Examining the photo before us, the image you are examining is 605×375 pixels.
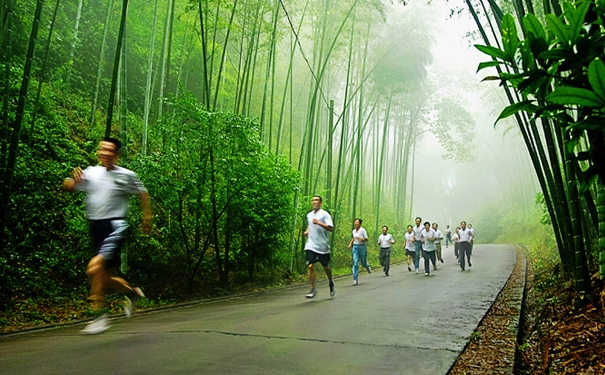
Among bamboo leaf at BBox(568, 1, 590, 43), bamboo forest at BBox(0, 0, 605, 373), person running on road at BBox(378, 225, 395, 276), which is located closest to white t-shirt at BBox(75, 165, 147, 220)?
bamboo forest at BBox(0, 0, 605, 373)

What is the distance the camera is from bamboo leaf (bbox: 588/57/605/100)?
127cm

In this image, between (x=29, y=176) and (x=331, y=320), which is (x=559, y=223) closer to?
(x=331, y=320)

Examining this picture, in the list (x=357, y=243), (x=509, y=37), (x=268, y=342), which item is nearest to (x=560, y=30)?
(x=509, y=37)

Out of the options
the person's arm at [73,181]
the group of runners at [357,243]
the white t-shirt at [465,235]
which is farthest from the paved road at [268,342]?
the white t-shirt at [465,235]

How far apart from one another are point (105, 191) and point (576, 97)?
3.40 meters

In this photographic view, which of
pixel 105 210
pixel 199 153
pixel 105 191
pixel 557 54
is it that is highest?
pixel 199 153

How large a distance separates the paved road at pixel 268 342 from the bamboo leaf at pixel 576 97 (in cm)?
184

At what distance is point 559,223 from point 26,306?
20.6 ft

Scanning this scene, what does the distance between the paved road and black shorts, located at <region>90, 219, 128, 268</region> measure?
0.65 meters

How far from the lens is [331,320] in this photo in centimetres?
446

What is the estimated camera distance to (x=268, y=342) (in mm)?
3393

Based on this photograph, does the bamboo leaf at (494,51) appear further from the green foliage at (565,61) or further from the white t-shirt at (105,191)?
the white t-shirt at (105,191)

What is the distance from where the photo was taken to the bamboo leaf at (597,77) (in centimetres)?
127

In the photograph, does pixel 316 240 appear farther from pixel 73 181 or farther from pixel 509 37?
pixel 509 37
